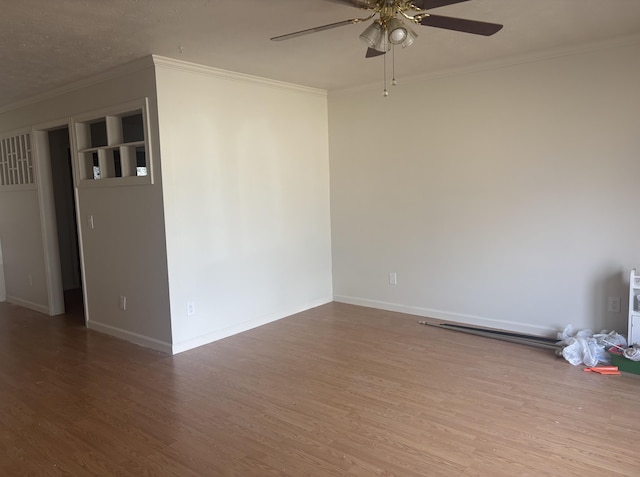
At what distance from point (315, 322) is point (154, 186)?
2.03 metres

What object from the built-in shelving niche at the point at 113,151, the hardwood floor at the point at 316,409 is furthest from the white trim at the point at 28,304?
the built-in shelving niche at the point at 113,151

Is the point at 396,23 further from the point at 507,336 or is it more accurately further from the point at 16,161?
the point at 16,161

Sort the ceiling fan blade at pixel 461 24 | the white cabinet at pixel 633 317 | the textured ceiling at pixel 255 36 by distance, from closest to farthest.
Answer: the ceiling fan blade at pixel 461 24 < the textured ceiling at pixel 255 36 < the white cabinet at pixel 633 317

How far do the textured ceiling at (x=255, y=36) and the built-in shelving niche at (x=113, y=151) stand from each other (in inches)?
14.7

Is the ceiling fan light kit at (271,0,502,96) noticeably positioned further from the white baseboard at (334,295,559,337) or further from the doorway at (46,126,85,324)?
the doorway at (46,126,85,324)

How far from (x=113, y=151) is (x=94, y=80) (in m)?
0.63

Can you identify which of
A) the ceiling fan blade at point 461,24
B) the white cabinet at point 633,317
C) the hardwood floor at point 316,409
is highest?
the ceiling fan blade at point 461,24

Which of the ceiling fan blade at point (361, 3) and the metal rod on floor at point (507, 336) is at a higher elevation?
the ceiling fan blade at point (361, 3)

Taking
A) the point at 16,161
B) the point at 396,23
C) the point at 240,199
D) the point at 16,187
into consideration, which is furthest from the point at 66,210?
the point at 396,23

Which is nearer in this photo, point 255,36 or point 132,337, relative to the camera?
point 255,36

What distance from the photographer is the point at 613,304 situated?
3.62m

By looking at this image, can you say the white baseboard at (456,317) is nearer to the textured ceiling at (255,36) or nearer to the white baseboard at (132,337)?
the white baseboard at (132,337)

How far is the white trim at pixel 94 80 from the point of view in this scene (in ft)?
11.9

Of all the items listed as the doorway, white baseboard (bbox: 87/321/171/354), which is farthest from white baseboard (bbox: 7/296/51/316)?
white baseboard (bbox: 87/321/171/354)
